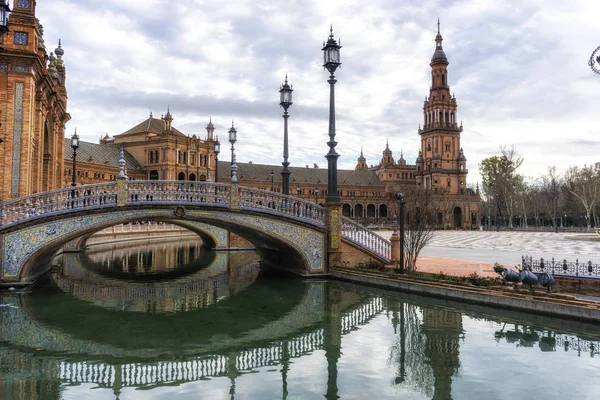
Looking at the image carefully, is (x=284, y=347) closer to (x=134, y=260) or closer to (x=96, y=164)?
(x=134, y=260)

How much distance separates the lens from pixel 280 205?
19.6 meters

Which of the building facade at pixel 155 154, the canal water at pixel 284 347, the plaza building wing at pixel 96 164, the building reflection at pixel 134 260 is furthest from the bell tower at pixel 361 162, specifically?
the canal water at pixel 284 347

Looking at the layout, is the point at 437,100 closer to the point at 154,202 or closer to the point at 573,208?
the point at 573,208

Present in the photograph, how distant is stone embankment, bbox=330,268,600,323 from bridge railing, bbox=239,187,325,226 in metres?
3.48

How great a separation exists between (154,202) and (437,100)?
9029cm

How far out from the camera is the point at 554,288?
14.5 metres

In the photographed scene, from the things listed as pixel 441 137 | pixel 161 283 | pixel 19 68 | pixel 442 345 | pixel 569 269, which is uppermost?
pixel 441 137

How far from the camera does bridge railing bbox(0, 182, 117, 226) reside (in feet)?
54.1

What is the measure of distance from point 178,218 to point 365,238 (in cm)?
799

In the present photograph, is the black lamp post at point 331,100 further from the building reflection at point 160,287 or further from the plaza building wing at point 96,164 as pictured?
the plaza building wing at point 96,164

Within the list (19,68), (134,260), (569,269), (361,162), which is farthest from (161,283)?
(361,162)

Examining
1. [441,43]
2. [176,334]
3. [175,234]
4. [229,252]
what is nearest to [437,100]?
[441,43]

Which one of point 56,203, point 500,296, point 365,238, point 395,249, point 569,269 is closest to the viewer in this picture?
point 500,296

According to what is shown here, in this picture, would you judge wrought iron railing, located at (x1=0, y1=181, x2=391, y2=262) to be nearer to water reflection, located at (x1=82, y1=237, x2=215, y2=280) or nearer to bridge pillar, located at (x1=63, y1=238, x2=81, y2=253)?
water reflection, located at (x1=82, y1=237, x2=215, y2=280)
